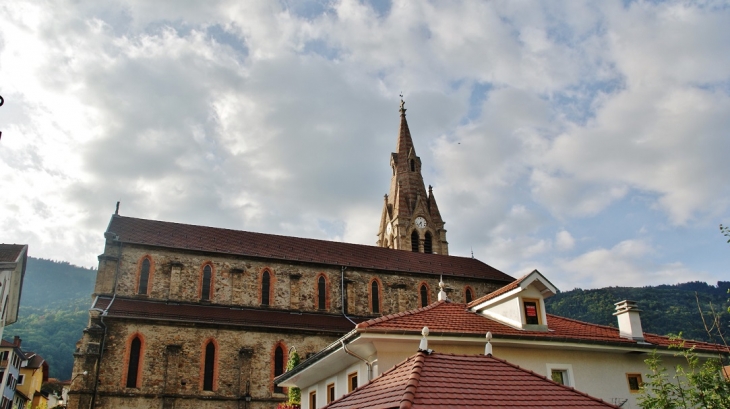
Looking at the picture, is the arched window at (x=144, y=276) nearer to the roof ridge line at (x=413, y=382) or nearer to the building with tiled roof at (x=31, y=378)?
Result: the roof ridge line at (x=413, y=382)

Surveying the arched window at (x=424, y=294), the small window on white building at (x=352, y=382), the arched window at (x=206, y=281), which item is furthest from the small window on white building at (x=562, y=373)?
the arched window at (x=424, y=294)

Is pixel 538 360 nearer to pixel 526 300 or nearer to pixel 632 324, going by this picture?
pixel 526 300

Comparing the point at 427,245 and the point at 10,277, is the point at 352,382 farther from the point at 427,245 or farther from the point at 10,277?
the point at 427,245

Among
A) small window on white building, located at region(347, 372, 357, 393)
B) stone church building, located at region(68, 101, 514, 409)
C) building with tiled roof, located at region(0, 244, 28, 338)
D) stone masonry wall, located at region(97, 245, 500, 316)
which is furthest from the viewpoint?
stone masonry wall, located at region(97, 245, 500, 316)

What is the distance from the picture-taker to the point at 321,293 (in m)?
38.5

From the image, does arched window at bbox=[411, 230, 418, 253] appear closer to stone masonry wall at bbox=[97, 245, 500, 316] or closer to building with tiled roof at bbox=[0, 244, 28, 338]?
stone masonry wall at bbox=[97, 245, 500, 316]

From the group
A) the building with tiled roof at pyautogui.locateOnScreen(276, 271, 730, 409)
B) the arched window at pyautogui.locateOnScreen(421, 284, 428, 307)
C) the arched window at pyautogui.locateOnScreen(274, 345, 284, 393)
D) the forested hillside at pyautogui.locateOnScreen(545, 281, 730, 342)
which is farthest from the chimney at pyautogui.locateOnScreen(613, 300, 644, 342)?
the forested hillside at pyautogui.locateOnScreen(545, 281, 730, 342)

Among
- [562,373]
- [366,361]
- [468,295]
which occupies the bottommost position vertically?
[562,373]

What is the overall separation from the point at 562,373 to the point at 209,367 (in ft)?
65.6

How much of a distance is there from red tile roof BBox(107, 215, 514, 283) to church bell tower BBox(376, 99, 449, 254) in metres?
6.03

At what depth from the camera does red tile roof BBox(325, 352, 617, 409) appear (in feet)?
31.7

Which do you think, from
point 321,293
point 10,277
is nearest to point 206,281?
point 321,293

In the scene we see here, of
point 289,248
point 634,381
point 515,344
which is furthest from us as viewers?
point 289,248

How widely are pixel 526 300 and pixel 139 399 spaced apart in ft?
66.9
